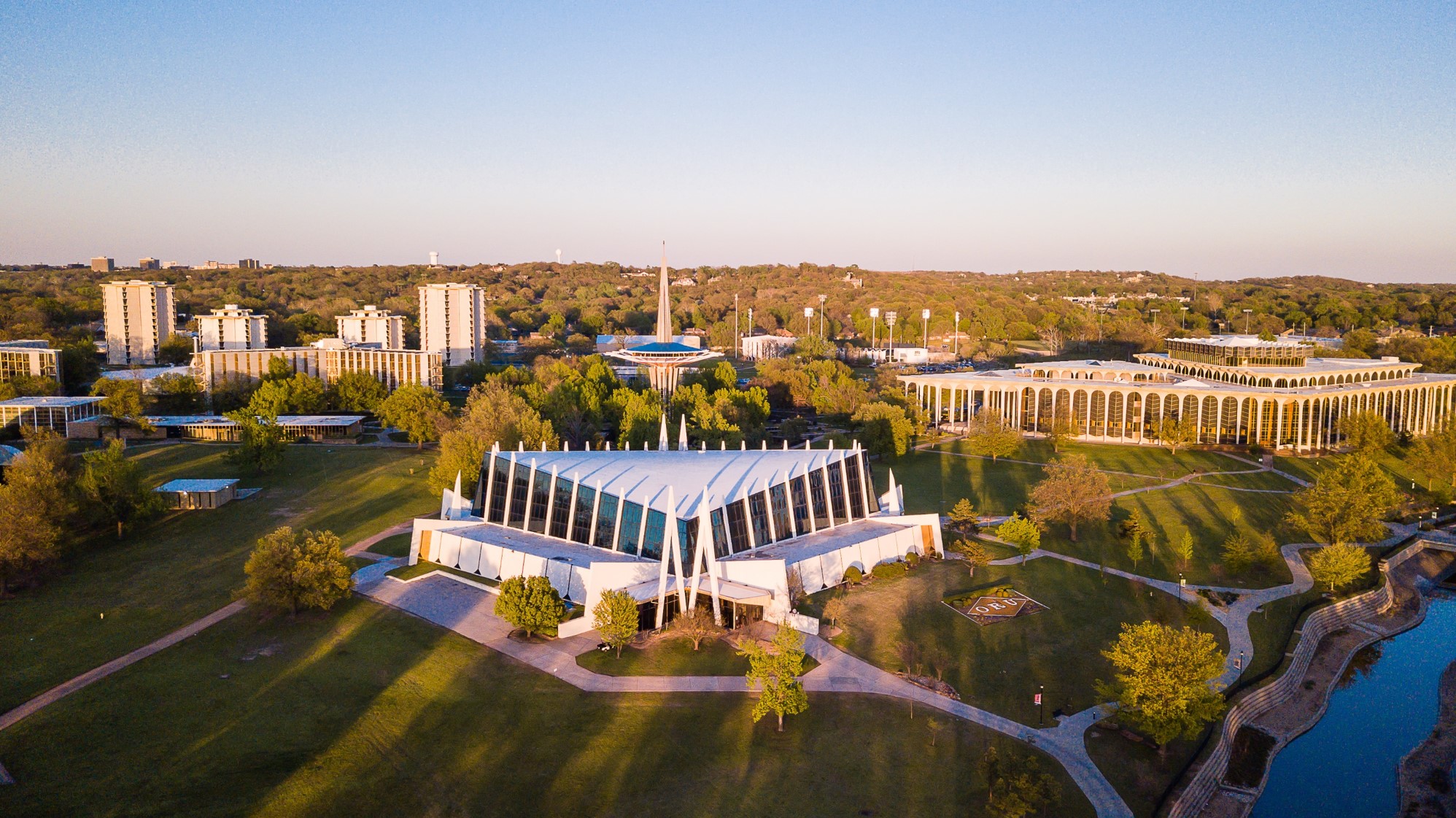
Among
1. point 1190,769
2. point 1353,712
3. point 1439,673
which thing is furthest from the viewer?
point 1439,673

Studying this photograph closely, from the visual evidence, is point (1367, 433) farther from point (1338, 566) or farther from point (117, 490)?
point (117, 490)

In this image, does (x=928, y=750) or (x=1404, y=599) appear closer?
(x=928, y=750)

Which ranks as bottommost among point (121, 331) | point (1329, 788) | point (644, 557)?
point (1329, 788)

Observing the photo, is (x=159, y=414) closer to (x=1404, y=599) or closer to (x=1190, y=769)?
(x=1190, y=769)

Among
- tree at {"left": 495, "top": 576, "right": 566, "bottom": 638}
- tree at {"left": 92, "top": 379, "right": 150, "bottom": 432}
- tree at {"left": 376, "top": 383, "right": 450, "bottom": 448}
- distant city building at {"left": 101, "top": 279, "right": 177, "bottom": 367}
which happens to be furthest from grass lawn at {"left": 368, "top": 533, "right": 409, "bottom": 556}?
distant city building at {"left": 101, "top": 279, "right": 177, "bottom": 367}

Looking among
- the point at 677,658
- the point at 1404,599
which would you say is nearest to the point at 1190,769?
the point at 677,658

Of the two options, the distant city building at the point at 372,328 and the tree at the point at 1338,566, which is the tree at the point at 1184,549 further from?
the distant city building at the point at 372,328

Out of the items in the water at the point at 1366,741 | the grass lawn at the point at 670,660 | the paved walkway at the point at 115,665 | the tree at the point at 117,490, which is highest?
the tree at the point at 117,490

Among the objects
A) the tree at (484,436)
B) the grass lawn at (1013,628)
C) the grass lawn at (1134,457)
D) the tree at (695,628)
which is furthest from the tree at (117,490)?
the grass lawn at (1134,457)
